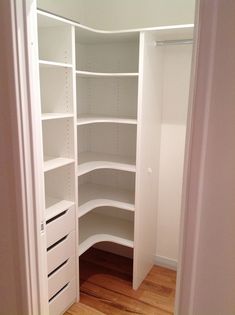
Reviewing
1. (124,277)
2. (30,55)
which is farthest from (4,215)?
(124,277)

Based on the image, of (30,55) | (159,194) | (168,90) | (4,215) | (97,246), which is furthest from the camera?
(97,246)

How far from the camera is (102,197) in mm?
2605

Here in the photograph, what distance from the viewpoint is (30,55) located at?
3.76 feet

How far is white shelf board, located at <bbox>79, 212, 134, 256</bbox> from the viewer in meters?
2.45

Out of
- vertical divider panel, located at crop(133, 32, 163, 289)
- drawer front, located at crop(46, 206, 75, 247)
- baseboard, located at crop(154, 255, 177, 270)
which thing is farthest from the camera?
baseboard, located at crop(154, 255, 177, 270)

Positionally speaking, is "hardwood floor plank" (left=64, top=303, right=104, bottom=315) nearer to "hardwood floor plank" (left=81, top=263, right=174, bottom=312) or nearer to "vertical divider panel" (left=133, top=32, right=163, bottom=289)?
"hardwood floor plank" (left=81, top=263, right=174, bottom=312)

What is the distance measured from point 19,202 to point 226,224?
2.90 ft

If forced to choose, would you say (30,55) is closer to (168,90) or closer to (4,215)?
(4,215)

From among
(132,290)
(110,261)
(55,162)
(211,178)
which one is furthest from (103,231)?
(211,178)

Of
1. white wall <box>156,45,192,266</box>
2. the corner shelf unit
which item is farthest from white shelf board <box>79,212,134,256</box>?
white wall <box>156,45,192,266</box>

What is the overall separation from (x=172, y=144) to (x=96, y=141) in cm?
82

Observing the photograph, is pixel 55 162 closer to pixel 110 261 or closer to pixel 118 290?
pixel 118 290

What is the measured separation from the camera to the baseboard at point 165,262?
2783 mm

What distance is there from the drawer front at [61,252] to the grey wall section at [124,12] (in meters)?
1.83
